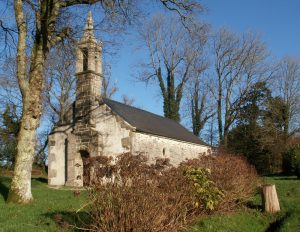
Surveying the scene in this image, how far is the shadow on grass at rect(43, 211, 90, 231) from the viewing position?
7.48 m

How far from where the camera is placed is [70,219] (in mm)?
8305

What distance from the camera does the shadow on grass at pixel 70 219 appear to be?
24.5ft

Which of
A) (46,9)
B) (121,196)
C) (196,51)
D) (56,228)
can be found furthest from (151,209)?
(196,51)

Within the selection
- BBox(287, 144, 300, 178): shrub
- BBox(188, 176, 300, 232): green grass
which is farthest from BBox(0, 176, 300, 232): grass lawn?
BBox(287, 144, 300, 178): shrub

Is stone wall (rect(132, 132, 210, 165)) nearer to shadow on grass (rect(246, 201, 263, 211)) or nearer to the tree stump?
shadow on grass (rect(246, 201, 263, 211))

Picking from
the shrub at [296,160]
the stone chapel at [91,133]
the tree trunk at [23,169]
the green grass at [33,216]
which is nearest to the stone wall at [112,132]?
the stone chapel at [91,133]

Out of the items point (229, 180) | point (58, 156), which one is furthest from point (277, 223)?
point (58, 156)

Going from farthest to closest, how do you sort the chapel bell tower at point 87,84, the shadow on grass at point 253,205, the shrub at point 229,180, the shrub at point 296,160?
the chapel bell tower at point 87,84 < the shrub at point 296,160 < the shadow on grass at point 253,205 < the shrub at point 229,180

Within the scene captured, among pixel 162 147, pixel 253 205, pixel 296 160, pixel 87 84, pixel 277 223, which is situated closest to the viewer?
pixel 277 223

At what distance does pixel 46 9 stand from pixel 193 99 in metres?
31.4

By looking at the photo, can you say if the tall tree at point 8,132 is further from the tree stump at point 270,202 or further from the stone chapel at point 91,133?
the tree stump at point 270,202

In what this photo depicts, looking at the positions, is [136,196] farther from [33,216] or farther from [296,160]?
[296,160]

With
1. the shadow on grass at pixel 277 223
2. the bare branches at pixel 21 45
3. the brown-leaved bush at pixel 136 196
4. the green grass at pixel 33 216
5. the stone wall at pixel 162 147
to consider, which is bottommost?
the shadow on grass at pixel 277 223

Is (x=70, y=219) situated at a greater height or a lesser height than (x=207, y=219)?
greater
